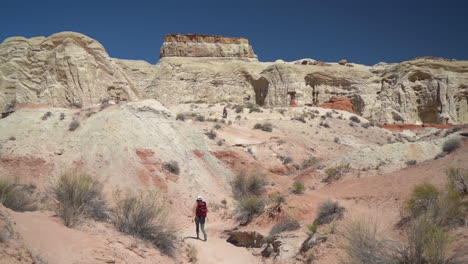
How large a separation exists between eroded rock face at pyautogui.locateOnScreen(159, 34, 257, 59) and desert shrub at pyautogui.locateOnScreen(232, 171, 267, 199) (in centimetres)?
4218

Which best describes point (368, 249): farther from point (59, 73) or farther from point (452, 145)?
point (59, 73)

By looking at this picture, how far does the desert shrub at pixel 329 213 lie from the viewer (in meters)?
10.3

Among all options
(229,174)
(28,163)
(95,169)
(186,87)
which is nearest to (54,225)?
(95,169)

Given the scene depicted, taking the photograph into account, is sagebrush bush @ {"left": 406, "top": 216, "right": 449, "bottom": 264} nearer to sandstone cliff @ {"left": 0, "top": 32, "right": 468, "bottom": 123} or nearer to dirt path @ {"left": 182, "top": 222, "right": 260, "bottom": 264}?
dirt path @ {"left": 182, "top": 222, "right": 260, "bottom": 264}

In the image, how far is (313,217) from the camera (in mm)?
11125

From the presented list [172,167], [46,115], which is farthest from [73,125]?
[172,167]

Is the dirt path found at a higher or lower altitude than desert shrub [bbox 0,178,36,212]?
lower

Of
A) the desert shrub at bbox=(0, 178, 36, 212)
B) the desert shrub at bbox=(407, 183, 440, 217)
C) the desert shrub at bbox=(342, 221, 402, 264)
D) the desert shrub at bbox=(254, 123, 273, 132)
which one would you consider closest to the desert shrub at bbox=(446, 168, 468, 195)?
the desert shrub at bbox=(407, 183, 440, 217)

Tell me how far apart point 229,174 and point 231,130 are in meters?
7.16

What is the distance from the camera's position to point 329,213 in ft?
34.6

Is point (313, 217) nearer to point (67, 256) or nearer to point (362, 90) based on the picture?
point (67, 256)

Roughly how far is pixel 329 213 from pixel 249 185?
564cm

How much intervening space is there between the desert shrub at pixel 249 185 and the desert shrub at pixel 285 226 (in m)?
4.48

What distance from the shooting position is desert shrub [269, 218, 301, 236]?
10.7m
